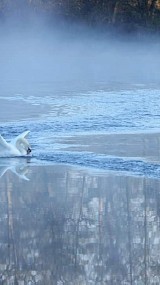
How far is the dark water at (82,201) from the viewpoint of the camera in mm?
8344

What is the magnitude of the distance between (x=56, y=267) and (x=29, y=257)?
34 centimetres

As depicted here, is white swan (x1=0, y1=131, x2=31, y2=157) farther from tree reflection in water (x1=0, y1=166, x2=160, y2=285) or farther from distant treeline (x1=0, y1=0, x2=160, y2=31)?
distant treeline (x1=0, y1=0, x2=160, y2=31)

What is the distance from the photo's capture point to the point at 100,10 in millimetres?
47688

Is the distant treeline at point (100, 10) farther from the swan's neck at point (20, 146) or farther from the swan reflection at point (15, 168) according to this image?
the swan reflection at point (15, 168)

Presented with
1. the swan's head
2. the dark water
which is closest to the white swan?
the swan's head

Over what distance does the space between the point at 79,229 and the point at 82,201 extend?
1.13 metres

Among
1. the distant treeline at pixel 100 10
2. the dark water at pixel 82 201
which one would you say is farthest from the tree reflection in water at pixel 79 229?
the distant treeline at pixel 100 10

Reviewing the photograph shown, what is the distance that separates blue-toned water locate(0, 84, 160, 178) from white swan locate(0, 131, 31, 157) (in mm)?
176

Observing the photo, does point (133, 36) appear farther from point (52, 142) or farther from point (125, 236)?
point (125, 236)

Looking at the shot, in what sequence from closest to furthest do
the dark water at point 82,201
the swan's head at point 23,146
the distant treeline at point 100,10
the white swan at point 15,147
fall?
the dark water at point 82,201 → the white swan at point 15,147 → the swan's head at point 23,146 → the distant treeline at point 100,10

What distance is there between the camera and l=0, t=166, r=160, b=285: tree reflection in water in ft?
26.9

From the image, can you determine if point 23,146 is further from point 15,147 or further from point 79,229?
point 79,229

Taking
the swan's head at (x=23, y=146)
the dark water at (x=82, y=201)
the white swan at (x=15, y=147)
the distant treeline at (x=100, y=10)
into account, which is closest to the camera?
the dark water at (x=82, y=201)

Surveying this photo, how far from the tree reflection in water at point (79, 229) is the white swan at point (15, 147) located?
1.31m
